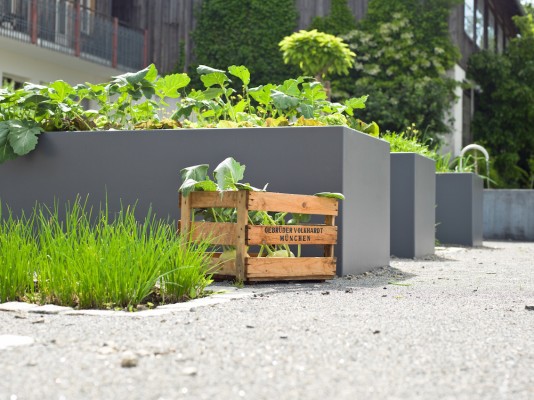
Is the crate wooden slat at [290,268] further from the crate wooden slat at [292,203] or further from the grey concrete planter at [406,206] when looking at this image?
the grey concrete planter at [406,206]

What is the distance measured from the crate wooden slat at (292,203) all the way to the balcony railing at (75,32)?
374 inches

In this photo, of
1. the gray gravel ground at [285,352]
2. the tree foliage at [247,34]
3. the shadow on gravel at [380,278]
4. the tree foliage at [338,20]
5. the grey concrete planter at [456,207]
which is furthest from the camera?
the tree foliage at [247,34]

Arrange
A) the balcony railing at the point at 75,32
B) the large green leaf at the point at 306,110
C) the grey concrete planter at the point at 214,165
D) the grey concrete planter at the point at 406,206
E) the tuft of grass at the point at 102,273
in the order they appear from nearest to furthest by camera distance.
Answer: the tuft of grass at the point at 102,273 → the grey concrete planter at the point at 214,165 → the large green leaf at the point at 306,110 → the grey concrete planter at the point at 406,206 → the balcony railing at the point at 75,32

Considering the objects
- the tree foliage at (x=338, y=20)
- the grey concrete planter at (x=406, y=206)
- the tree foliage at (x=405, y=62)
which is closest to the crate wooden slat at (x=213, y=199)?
the grey concrete planter at (x=406, y=206)

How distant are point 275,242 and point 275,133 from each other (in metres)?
0.87

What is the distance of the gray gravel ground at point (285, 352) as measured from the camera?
2271 mm

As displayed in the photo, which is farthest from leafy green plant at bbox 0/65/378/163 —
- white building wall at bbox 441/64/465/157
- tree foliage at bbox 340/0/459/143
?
white building wall at bbox 441/64/465/157

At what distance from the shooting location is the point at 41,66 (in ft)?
50.4

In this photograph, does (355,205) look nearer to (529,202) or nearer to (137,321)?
(137,321)

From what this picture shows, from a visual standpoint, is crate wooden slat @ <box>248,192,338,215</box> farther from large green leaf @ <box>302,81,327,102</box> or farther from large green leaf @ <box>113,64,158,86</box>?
large green leaf @ <box>113,64,158,86</box>

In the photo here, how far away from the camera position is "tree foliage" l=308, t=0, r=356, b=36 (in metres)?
16.8

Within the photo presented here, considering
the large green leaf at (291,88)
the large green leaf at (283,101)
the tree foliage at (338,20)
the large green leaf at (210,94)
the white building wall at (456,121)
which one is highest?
the tree foliage at (338,20)

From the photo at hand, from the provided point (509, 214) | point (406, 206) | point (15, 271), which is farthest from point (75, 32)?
point (15, 271)

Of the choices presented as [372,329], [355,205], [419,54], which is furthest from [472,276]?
[419,54]
